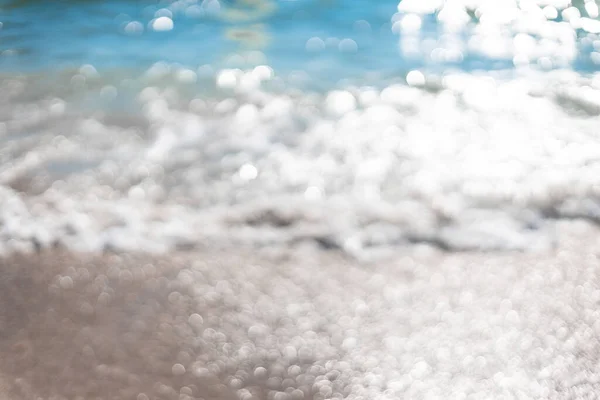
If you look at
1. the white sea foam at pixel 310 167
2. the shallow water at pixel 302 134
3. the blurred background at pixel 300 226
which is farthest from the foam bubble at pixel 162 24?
the white sea foam at pixel 310 167

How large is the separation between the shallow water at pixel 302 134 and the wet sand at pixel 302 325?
120mm

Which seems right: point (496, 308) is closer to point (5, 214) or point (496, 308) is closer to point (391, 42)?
point (5, 214)

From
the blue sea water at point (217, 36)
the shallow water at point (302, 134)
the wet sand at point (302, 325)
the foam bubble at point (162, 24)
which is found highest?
the wet sand at point (302, 325)

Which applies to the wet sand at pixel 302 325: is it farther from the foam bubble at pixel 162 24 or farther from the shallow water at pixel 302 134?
the foam bubble at pixel 162 24

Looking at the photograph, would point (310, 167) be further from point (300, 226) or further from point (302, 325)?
point (302, 325)

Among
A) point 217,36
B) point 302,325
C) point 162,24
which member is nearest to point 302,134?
point 302,325

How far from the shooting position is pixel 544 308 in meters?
1.45

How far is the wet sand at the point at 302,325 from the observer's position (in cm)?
123

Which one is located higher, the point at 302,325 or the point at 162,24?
the point at 302,325

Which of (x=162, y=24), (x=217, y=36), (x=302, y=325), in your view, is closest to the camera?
(x=302, y=325)

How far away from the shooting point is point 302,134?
2555mm

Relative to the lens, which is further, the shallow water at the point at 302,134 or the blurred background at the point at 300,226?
the shallow water at the point at 302,134

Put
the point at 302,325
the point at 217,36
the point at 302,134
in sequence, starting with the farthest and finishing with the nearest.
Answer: the point at 217,36 → the point at 302,134 → the point at 302,325

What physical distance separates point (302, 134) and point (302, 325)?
4.13 ft
